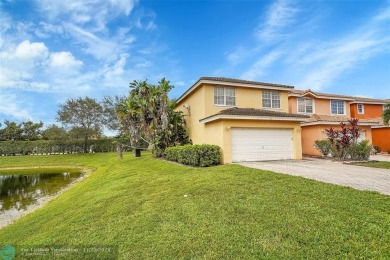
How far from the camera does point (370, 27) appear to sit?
677 inches

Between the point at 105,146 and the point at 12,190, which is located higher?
the point at 105,146

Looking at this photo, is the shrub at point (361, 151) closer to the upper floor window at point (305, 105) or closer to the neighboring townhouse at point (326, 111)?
the neighboring townhouse at point (326, 111)

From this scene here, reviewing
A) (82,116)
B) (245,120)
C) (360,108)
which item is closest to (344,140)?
(245,120)

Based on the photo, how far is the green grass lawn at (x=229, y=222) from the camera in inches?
179

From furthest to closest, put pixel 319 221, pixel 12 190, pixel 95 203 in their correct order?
pixel 12 190 → pixel 95 203 → pixel 319 221

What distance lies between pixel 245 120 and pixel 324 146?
842 centimetres

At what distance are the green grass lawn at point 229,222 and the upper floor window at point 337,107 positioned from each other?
2033 cm

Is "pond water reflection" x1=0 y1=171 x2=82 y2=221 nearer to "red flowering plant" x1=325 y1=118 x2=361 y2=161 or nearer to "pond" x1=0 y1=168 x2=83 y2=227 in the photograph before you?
"pond" x1=0 y1=168 x2=83 y2=227

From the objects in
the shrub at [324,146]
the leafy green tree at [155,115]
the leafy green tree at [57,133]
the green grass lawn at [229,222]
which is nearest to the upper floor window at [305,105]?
the shrub at [324,146]

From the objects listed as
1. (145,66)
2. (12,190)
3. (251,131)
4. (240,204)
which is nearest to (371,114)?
(251,131)

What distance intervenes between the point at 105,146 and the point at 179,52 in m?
25.4

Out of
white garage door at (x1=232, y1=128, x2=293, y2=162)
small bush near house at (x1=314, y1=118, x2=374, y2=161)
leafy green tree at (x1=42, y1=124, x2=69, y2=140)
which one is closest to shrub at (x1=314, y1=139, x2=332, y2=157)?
small bush near house at (x1=314, y1=118, x2=374, y2=161)

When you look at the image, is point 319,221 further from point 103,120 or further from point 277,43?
point 103,120

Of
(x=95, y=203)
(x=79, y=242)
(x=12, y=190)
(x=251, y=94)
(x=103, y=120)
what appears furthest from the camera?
(x=103, y=120)
